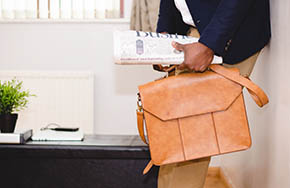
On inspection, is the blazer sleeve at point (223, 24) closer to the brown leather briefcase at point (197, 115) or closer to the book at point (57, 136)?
the brown leather briefcase at point (197, 115)

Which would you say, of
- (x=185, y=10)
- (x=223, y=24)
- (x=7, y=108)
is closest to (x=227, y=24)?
(x=223, y=24)

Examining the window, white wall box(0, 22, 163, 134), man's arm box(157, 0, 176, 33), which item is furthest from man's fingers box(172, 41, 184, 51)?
the window

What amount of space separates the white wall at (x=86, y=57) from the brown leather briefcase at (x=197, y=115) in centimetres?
142

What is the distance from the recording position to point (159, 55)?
36.4 inches

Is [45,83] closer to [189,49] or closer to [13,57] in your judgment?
[13,57]

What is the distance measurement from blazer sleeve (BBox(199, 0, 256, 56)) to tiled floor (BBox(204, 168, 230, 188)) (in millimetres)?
1352

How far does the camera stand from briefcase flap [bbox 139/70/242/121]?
961 millimetres

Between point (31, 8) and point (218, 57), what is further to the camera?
point (31, 8)

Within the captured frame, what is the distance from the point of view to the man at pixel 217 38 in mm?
916

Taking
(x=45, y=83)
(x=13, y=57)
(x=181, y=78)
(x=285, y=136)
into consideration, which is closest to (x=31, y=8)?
(x=13, y=57)

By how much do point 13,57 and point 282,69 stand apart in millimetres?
1881

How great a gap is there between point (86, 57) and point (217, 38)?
161 centimetres

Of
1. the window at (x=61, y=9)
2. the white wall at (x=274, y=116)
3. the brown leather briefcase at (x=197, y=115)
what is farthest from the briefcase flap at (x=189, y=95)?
the window at (x=61, y=9)

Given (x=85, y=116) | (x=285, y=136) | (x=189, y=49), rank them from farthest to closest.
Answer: (x=85, y=116), (x=285, y=136), (x=189, y=49)
